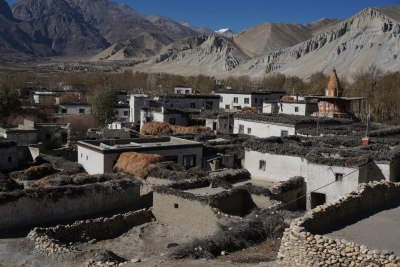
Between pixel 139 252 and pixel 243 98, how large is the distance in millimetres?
49364

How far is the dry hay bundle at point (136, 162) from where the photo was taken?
27.0m

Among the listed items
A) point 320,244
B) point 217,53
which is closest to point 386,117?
point 320,244

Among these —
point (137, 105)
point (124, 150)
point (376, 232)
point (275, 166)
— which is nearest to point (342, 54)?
point (137, 105)

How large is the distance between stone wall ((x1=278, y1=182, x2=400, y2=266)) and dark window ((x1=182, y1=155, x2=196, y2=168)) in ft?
62.1

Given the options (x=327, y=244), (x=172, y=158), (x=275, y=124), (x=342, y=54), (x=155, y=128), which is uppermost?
(x=342, y=54)

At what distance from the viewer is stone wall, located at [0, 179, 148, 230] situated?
804 inches

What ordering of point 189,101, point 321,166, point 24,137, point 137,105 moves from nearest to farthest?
point 321,166
point 24,137
point 137,105
point 189,101

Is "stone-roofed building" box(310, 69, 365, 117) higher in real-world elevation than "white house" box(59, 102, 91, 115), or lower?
higher

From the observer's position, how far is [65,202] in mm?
21812

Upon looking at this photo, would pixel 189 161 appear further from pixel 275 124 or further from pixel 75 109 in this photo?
pixel 75 109

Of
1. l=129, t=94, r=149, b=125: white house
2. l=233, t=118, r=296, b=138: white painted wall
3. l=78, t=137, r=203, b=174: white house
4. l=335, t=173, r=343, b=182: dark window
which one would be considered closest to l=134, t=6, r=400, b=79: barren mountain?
l=129, t=94, r=149, b=125: white house

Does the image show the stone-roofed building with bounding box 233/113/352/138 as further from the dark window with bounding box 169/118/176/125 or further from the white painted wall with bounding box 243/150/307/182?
the dark window with bounding box 169/118/176/125

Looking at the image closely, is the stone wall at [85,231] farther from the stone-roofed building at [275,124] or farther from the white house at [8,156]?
the stone-roofed building at [275,124]

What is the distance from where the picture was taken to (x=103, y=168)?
29.2 metres
